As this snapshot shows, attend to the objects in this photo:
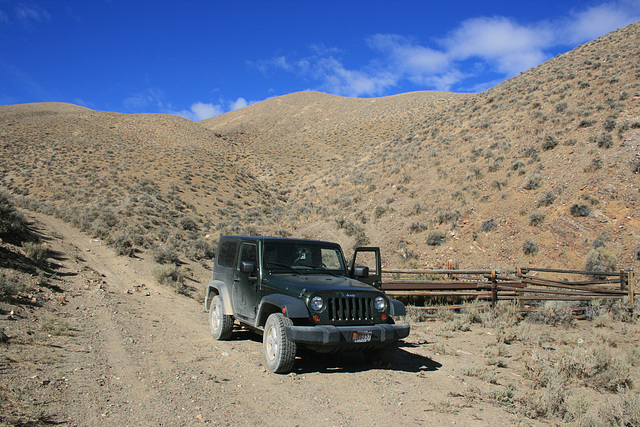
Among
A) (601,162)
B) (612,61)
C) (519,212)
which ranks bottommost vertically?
(519,212)

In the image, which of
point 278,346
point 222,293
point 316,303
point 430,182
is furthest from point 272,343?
point 430,182

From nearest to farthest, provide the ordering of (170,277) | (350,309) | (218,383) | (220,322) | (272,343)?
(218,383) → (350,309) → (272,343) → (220,322) → (170,277)

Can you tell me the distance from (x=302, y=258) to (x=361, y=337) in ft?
6.47

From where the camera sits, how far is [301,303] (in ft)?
19.5

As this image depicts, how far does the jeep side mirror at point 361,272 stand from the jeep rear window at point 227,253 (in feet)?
7.54

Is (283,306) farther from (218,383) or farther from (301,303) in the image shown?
(218,383)

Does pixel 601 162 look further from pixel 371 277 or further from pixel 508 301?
pixel 371 277

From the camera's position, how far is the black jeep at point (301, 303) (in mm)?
5910

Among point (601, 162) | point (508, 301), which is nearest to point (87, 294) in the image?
point (508, 301)

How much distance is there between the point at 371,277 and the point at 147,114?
236 ft

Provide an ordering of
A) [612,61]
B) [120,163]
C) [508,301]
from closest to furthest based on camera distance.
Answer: [508,301], [612,61], [120,163]

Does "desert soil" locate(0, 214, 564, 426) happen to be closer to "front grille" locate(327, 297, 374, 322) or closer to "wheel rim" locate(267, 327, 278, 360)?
"wheel rim" locate(267, 327, 278, 360)

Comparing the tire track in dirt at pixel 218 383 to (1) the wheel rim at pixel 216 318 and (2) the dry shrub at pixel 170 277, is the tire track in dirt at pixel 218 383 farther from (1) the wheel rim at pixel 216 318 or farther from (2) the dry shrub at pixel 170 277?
(2) the dry shrub at pixel 170 277

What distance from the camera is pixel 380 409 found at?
5008mm
